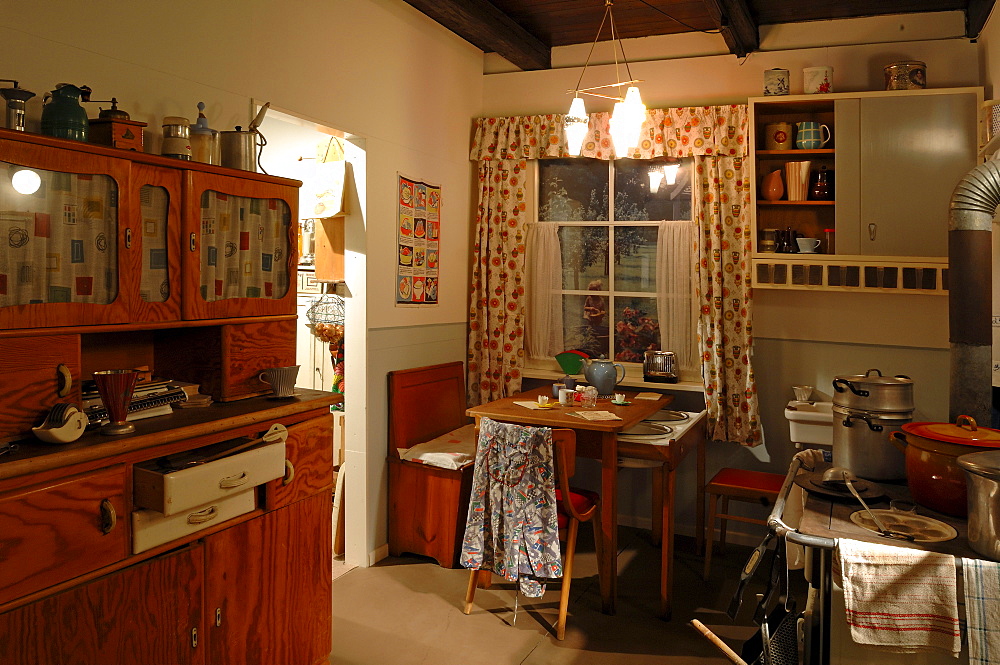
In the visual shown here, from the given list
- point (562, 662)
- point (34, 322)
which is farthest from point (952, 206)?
point (34, 322)

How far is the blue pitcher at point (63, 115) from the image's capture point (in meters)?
2.03

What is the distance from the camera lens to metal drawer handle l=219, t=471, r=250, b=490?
2.21 metres

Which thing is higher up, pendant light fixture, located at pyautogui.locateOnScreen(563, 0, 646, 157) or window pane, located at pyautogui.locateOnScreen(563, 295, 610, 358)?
pendant light fixture, located at pyautogui.locateOnScreen(563, 0, 646, 157)

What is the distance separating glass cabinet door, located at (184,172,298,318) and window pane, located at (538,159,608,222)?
229 cm

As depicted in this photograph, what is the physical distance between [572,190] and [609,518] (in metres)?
2.21

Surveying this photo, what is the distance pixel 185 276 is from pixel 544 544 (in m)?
1.80

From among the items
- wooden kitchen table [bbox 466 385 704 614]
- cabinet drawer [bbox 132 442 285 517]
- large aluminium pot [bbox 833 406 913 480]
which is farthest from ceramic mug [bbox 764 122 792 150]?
cabinet drawer [bbox 132 442 285 517]

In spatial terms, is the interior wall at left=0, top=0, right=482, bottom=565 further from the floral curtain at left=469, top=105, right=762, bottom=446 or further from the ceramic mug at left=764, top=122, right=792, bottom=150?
the ceramic mug at left=764, top=122, right=792, bottom=150

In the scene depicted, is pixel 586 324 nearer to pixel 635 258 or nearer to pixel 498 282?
pixel 635 258

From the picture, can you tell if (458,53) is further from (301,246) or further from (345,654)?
(345,654)

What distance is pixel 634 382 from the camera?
4.46 m

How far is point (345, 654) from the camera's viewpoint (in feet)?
9.71

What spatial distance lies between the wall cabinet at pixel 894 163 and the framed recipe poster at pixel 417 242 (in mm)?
1832

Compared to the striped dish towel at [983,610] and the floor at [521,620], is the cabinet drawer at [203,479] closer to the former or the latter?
the floor at [521,620]
